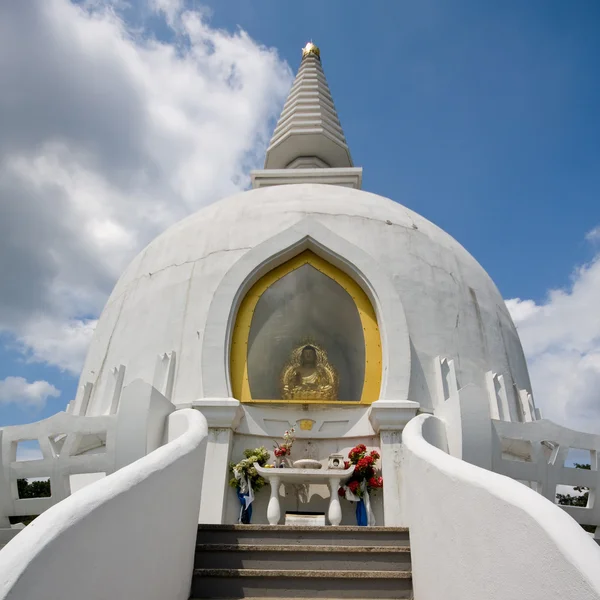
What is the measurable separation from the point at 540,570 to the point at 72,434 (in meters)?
5.68

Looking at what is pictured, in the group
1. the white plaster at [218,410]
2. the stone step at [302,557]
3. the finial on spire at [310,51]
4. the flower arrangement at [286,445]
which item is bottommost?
the stone step at [302,557]

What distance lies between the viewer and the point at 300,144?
15758 mm

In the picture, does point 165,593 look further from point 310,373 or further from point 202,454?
point 310,373

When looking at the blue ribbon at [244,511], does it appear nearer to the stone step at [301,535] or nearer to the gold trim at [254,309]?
the gold trim at [254,309]

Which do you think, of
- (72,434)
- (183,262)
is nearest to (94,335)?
(183,262)

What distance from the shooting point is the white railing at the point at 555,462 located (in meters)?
6.57

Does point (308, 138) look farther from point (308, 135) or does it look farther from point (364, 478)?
point (364, 478)

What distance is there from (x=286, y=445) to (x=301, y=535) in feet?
7.42

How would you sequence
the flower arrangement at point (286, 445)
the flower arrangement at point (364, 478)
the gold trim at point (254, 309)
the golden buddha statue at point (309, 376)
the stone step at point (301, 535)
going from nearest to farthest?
the stone step at point (301, 535) → the flower arrangement at point (364, 478) → the flower arrangement at point (286, 445) → the gold trim at point (254, 309) → the golden buddha statue at point (309, 376)

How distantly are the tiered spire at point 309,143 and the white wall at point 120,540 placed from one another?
9.63m

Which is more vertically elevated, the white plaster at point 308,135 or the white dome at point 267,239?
the white plaster at point 308,135

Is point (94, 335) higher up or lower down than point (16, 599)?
higher up

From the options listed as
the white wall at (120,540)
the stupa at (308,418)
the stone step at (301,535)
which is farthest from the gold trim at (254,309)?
the white wall at (120,540)

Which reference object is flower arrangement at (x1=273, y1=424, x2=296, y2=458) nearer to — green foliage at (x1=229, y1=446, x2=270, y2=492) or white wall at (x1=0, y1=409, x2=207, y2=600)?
green foliage at (x1=229, y1=446, x2=270, y2=492)
